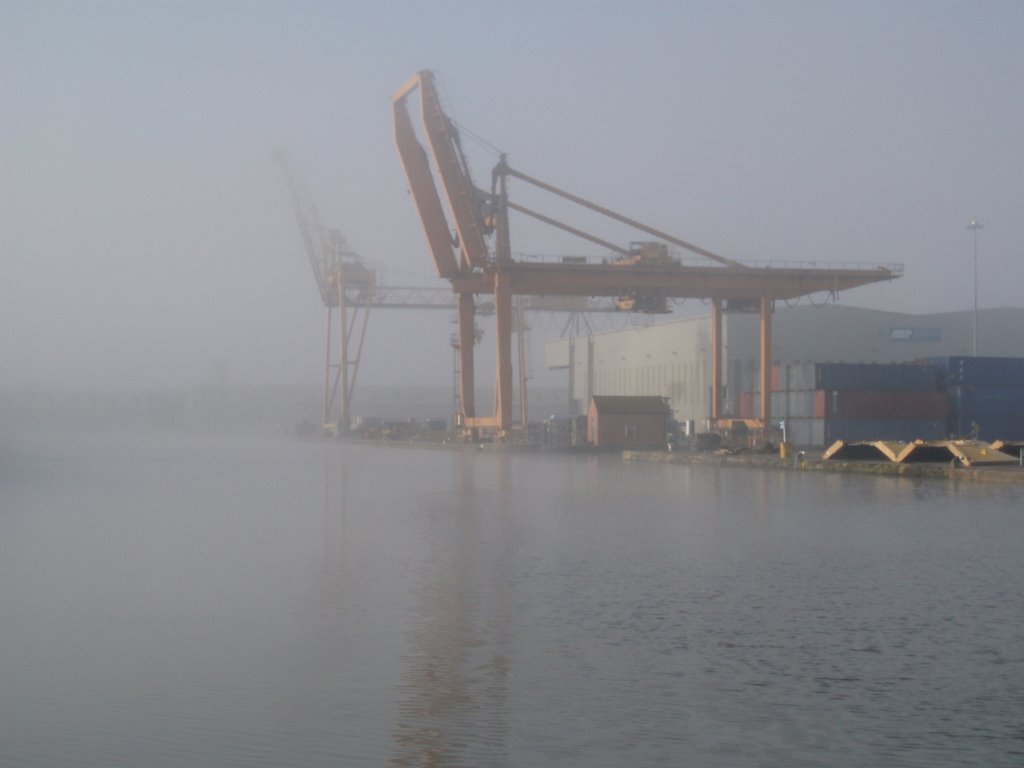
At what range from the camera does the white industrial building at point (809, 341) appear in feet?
192

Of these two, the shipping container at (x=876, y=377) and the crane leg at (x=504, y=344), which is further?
the crane leg at (x=504, y=344)

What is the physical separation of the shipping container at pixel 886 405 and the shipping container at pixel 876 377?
39cm

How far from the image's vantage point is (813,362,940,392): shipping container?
1641 inches

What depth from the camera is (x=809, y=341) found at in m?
60.8

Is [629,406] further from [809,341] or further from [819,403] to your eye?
[809,341]

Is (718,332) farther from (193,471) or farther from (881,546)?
(881,546)

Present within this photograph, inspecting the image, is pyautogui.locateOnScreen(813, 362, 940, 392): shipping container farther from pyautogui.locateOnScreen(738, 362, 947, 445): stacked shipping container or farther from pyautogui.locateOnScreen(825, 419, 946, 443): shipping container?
pyautogui.locateOnScreen(825, 419, 946, 443): shipping container

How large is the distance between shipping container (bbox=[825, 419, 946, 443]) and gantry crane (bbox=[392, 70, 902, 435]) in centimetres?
324

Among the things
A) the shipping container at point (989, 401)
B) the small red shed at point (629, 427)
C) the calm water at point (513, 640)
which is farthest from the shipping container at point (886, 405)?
the calm water at point (513, 640)

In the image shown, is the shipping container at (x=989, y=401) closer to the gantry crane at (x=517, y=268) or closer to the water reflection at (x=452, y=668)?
the gantry crane at (x=517, y=268)

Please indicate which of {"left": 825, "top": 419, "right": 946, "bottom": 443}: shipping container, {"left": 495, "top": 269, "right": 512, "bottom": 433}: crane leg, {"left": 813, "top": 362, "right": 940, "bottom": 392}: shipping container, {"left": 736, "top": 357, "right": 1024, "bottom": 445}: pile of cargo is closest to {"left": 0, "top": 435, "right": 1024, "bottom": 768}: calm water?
{"left": 825, "top": 419, "right": 946, "bottom": 443}: shipping container

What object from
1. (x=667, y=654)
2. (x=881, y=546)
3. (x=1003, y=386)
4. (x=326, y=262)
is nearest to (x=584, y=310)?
(x=326, y=262)

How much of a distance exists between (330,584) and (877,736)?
587 cm

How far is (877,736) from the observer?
5699 millimetres
